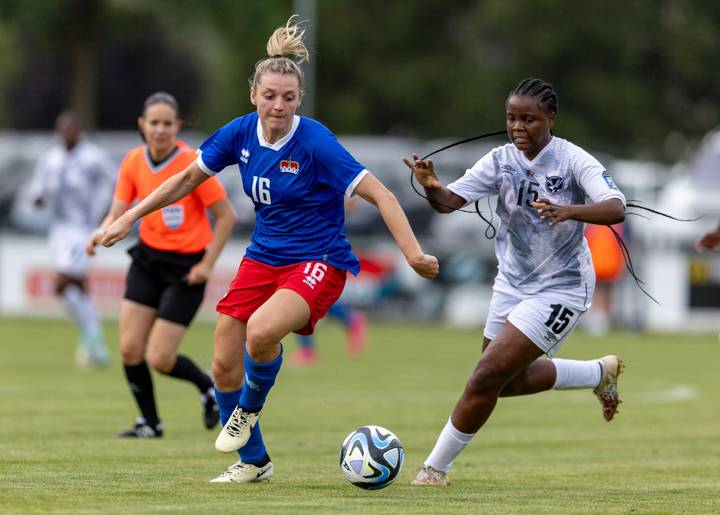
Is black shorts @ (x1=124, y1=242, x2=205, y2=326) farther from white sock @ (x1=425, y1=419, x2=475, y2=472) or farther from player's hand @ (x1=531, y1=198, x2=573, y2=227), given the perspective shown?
player's hand @ (x1=531, y1=198, x2=573, y2=227)

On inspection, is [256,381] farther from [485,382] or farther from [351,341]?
[351,341]

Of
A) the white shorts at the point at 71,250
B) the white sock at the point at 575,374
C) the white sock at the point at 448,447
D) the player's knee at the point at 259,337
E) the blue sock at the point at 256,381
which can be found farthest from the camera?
the white shorts at the point at 71,250

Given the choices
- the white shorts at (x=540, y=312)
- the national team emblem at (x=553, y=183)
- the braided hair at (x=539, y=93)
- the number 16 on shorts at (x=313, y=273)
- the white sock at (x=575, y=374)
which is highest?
the braided hair at (x=539, y=93)

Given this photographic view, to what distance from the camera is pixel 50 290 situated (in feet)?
91.0

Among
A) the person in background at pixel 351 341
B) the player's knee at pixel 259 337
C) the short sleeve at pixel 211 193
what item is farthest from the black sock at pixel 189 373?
the person in background at pixel 351 341

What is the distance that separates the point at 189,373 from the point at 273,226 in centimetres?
336

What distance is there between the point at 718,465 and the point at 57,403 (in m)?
6.15

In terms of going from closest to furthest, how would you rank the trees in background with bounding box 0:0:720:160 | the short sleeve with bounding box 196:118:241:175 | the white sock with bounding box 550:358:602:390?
the short sleeve with bounding box 196:118:241:175 → the white sock with bounding box 550:358:602:390 → the trees in background with bounding box 0:0:720:160

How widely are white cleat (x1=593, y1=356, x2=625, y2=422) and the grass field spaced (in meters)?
0.43

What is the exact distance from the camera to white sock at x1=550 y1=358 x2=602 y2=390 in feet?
30.2

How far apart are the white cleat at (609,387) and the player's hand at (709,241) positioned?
1145 millimetres

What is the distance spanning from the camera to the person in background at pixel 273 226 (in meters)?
8.27

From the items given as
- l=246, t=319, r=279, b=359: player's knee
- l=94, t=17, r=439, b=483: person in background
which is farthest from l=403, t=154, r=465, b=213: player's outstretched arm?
l=246, t=319, r=279, b=359: player's knee

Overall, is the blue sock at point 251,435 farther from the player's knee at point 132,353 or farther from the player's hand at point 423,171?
the player's knee at point 132,353
